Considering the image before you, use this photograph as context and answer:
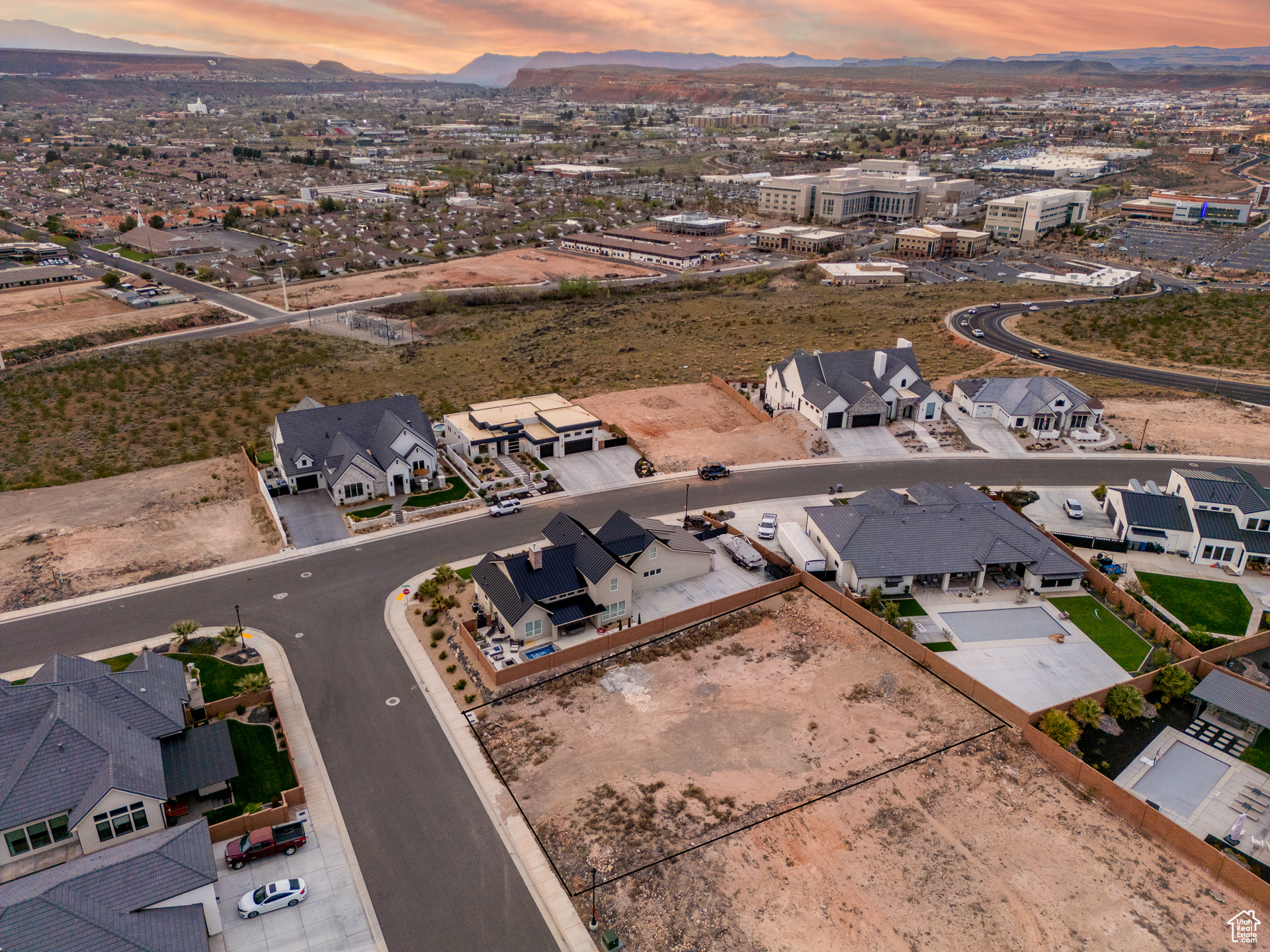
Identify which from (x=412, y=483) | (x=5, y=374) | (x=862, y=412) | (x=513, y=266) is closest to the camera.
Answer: (x=412, y=483)

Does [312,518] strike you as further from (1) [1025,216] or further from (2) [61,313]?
(1) [1025,216]

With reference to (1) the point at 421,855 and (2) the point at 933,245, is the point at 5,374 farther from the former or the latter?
(2) the point at 933,245

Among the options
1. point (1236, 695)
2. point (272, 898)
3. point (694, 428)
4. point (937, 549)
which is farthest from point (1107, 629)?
point (272, 898)

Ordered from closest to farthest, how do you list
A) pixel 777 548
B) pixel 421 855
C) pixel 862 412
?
pixel 421 855 < pixel 777 548 < pixel 862 412

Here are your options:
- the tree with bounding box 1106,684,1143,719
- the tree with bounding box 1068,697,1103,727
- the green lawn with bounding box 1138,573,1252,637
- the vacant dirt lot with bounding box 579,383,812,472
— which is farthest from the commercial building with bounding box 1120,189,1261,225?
the tree with bounding box 1068,697,1103,727

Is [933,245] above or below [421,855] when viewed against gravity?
above

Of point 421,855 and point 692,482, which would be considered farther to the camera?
point 692,482

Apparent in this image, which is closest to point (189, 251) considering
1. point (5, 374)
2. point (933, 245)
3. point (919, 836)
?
point (5, 374)
